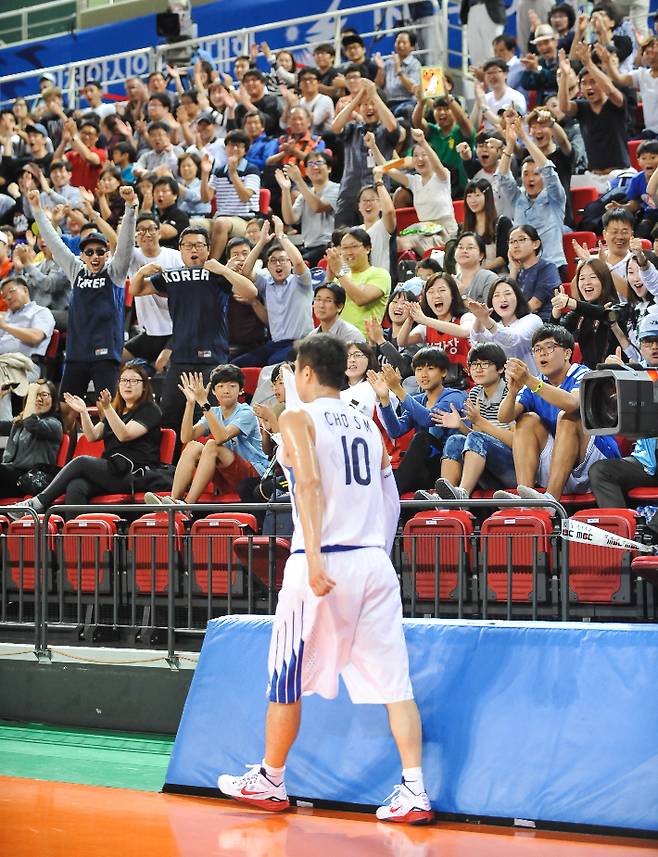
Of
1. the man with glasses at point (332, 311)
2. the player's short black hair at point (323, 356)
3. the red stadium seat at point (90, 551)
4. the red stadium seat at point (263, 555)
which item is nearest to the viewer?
the player's short black hair at point (323, 356)

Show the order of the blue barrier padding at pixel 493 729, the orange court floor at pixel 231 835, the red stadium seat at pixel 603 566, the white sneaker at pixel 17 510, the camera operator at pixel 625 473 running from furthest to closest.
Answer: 1. the white sneaker at pixel 17 510
2. the camera operator at pixel 625 473
3. the red stadium seat at pixel 603 566
4. the blue barrier padding at pixel 493 729
5. the orange court floor at pixel 231 835

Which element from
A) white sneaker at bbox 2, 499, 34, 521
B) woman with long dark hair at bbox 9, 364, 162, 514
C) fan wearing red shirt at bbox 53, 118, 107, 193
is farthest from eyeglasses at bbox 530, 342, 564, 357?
fan wearing red shirt at bbox 53, 118, 107, 193

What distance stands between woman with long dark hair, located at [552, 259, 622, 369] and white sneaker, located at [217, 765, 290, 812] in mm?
4335

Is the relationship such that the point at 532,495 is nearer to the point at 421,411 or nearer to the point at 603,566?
the point at 603,566

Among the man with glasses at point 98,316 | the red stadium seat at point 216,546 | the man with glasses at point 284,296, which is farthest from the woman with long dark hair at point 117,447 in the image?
the red stadium seat at point 216,546

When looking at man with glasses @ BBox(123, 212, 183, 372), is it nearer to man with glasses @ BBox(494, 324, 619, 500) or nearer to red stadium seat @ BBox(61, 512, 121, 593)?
red stadium seat @ BBox(61, 512, 121, 593)

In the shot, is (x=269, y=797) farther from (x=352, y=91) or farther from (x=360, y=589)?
(x=352, y=91)

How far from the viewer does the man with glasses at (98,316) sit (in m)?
11.6

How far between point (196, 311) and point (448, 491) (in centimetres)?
396

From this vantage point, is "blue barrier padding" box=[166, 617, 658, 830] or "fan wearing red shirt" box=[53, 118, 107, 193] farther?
"fan wearing red shirt" box=[53, 118, 107, 193]

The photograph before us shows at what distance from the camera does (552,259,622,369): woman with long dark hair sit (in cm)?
904

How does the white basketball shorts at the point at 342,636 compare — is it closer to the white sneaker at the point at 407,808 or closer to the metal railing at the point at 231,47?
the white sneaker at the point at 407,808

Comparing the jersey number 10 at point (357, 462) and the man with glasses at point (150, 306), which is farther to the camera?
the man with glasses at point (150, 306)

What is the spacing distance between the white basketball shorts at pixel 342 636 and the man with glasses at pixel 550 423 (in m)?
2.09
